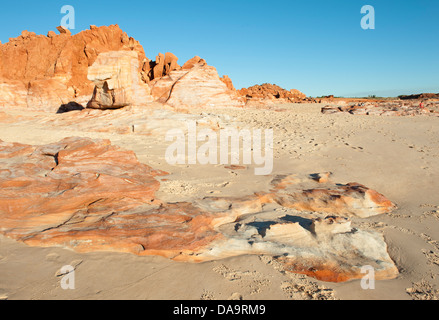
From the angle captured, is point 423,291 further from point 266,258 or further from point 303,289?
point 266,258

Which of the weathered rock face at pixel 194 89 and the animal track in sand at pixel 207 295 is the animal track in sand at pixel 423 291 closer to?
the animal track in sand at pixel 207 295

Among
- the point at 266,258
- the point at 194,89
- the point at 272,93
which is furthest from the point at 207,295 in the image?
the point at 272,93

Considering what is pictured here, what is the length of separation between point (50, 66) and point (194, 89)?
32.0 ft

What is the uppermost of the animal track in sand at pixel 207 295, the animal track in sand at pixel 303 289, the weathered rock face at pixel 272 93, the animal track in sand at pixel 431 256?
the weathered rock face at pixel 272 93

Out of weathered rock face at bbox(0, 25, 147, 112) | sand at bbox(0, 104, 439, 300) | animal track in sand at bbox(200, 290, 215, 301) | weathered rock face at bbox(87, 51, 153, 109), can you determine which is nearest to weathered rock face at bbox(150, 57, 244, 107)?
weathered rock face at bbox(87, 51, 153, 109)

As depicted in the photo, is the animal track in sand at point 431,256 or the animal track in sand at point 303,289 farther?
the animal track in sand at point 431,256

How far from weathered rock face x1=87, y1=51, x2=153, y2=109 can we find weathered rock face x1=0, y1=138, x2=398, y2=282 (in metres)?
7.66

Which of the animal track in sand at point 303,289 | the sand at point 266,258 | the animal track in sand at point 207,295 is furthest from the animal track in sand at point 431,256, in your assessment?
the animal track in sand at point 207,295

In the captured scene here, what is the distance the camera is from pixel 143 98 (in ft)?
38.9

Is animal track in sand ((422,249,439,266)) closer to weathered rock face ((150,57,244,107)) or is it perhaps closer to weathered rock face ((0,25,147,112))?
weathered rock face ((150,57,244,107))

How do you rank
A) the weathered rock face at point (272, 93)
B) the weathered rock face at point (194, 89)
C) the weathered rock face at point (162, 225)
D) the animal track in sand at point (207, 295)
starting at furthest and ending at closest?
the weathered rock face at point (272, 93)
the weathered rock face at point (194, 89)
the weathered rock face at point (162, 225)
the animal track in sand at point (207, 295)

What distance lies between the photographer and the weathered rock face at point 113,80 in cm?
1055

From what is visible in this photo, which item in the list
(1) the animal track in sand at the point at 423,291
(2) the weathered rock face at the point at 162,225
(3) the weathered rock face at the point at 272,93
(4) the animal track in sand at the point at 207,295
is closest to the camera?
(4) the animal track in sand at the point at 207,295

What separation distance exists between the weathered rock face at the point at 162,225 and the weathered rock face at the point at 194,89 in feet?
35.2
